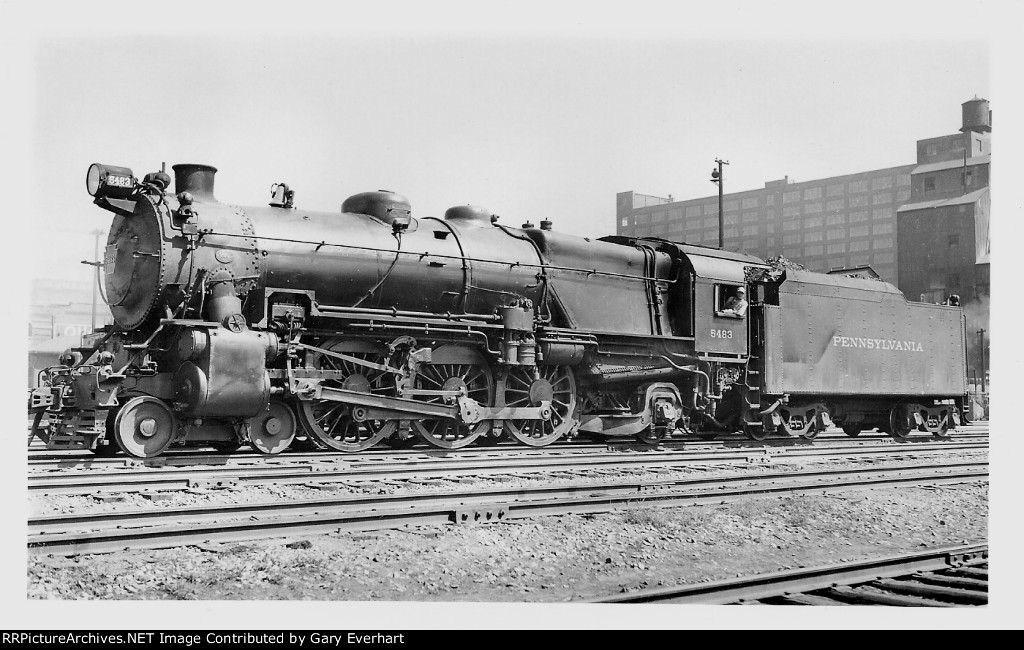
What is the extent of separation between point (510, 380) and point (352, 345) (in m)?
2.59

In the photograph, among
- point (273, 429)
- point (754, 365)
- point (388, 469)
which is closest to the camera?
point (388, 469)

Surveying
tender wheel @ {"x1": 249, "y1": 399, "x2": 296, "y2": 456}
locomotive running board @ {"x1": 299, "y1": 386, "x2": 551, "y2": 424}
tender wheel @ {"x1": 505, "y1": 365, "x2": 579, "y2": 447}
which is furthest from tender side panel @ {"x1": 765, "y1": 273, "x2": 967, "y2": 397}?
tender wheel @ {"x1": 249, "y1": 399, "x2": 296, "y2": 456}

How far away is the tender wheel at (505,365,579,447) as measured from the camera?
41.7 ft

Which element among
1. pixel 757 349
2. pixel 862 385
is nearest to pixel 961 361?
pixel 862 385

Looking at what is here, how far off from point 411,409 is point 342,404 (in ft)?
2.90

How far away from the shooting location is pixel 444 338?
1191 centimetres

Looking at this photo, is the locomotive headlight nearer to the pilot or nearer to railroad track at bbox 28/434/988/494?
railroad track at bbox 28/434/988/494

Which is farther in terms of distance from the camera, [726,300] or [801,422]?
[801,422]

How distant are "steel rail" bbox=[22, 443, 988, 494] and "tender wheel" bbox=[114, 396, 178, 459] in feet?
2.25

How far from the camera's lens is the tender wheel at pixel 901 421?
1631 centimetres

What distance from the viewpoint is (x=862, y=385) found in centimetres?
1509

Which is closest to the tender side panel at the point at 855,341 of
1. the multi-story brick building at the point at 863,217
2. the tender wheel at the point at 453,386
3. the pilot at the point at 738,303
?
the pilot at the point at 738,303

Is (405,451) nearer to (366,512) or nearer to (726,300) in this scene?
(366,512)

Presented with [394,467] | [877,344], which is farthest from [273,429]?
[877,344]
